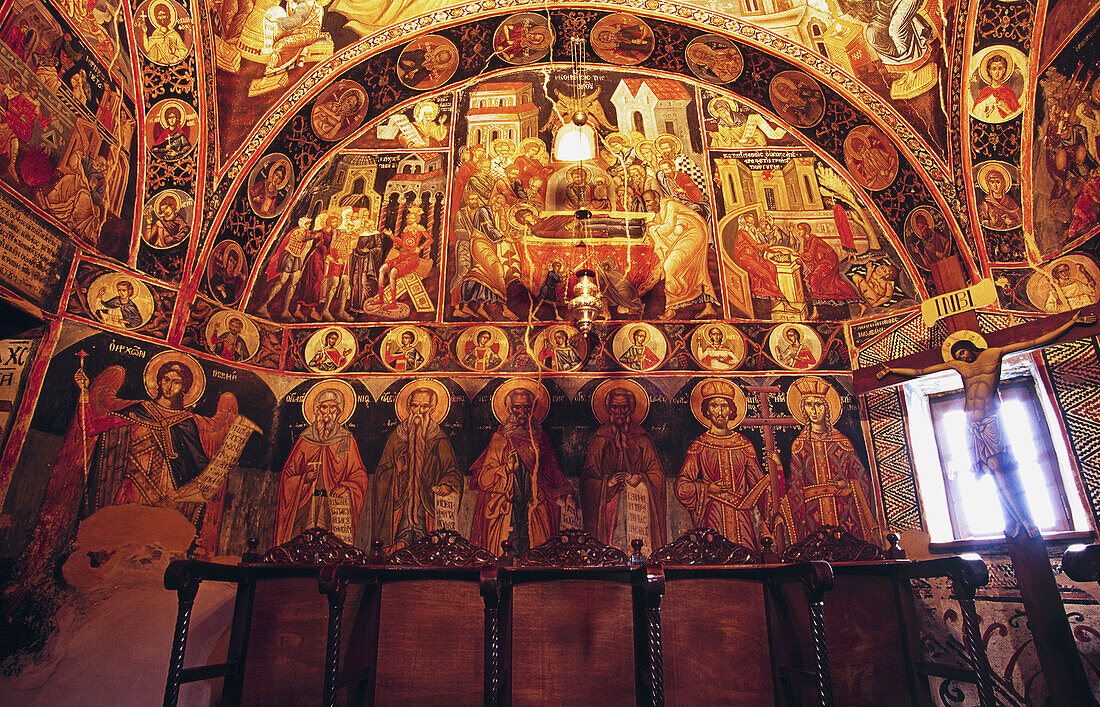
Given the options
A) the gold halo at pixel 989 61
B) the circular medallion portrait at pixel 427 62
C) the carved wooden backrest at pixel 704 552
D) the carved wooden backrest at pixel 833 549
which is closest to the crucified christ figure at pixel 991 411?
the carved wooden backrest at pixel 833 549

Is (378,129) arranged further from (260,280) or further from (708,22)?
(708,22)

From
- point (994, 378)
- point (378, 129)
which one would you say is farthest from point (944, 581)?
point (378, 129)

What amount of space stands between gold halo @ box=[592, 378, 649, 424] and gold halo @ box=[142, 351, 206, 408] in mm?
4461

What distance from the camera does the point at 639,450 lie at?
7707mm

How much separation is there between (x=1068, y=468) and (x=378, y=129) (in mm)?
8416

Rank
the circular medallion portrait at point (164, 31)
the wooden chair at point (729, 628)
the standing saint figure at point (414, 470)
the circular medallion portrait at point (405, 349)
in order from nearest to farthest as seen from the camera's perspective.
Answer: the wooden chair at point (729, 628)
the circular medallion portrait at point (164, 31)
the standing saint figure at point (414, 470)
the circular medallion portrait at point (405, 349)

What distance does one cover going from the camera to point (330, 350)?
816 cm

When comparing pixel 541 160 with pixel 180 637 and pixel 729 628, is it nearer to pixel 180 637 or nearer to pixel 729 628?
pixel 729 628

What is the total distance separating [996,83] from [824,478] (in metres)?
4.49

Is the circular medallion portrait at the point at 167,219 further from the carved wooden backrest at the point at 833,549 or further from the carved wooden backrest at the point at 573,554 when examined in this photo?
the carved wooden backrest at the point at 833,549

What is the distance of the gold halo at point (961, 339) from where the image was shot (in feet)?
19.0

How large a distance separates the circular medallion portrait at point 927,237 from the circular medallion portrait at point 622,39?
3.77 meters

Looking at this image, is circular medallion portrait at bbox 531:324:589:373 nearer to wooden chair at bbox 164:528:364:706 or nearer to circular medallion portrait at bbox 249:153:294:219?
wooden chair at bbox 164:528:364:706

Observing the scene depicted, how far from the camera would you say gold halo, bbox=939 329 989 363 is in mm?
5781
